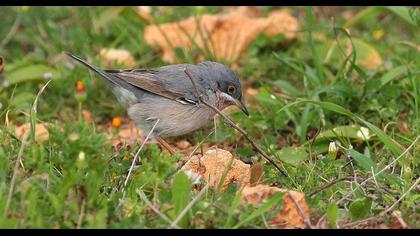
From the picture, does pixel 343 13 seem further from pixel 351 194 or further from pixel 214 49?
pixel 351 194

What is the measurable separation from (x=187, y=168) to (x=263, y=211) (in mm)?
1084

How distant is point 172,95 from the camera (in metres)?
7.04

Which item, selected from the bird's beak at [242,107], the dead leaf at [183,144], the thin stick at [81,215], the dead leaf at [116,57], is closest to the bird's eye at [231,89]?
the bird's beak at [242,107]

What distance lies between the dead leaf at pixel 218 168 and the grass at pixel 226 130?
20 cm

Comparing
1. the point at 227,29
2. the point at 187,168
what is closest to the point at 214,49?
the point at 227,29

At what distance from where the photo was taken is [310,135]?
685 cm

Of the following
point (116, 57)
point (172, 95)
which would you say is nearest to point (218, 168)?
point (172, 95)

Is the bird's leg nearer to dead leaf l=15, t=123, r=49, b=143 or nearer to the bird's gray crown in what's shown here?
the bird's gray crown

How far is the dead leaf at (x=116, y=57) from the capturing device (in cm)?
827

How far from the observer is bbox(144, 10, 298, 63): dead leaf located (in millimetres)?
8508

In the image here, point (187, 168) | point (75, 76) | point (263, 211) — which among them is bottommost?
point (75, 76)

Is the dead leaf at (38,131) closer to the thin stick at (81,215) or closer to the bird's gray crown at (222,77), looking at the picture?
the bird's gray crown at (222,77)

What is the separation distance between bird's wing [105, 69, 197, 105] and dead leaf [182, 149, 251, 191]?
5.35 ft

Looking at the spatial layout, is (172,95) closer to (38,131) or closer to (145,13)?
(38,131)
